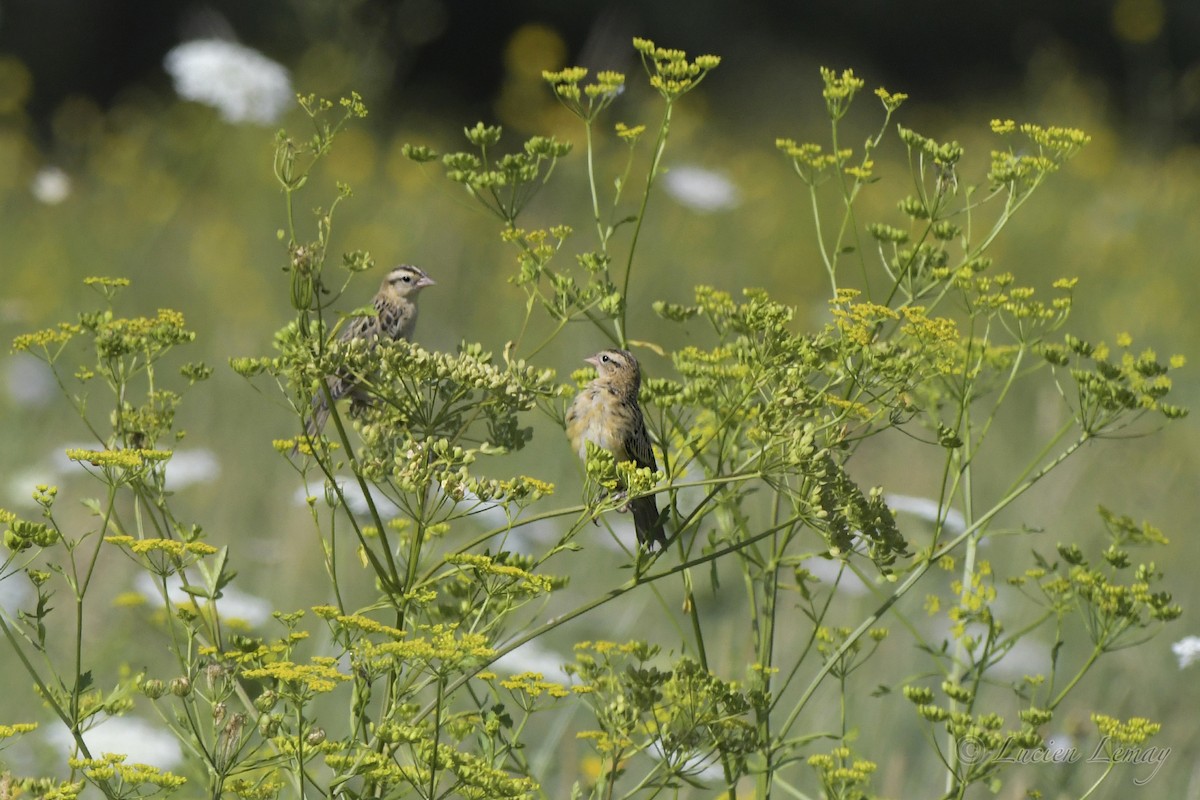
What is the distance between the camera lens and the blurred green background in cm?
547

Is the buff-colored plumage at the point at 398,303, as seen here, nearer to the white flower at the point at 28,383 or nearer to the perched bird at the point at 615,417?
the perched bird at the point at 615,417

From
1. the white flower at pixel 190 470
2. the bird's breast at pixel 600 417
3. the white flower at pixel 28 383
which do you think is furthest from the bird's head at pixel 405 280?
the white flower at pixel 28 383

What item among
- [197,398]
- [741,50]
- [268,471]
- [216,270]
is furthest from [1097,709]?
[741,50]

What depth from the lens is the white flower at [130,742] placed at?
3721 mm

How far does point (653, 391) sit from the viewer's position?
2.49 metres

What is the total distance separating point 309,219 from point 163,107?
149 inches

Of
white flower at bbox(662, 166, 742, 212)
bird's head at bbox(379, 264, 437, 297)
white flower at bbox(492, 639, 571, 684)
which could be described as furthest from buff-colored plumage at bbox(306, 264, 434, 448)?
white flower at bbox(662, 166, 742, 212)

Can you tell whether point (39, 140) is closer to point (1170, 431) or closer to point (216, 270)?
point (216, 270)

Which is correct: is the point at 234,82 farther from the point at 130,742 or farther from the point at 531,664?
the point at 130,742

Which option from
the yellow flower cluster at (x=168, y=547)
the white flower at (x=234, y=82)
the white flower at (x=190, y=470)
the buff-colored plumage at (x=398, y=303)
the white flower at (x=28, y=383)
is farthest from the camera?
the white flower at (x=234, y=82)

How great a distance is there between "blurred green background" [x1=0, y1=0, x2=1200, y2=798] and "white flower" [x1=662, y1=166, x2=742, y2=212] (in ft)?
0.10

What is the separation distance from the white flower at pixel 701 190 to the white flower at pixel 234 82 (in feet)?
9.37

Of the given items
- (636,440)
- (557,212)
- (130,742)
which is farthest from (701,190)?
(130,742)

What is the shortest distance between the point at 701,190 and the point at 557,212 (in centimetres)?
270
